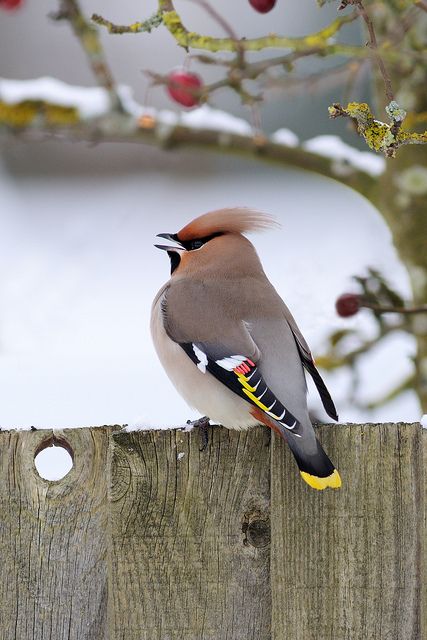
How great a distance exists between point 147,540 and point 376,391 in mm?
2703

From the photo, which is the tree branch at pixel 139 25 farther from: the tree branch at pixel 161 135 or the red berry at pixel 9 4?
the tree branch at pixel 161 135

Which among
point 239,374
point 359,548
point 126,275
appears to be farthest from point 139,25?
point 126,275

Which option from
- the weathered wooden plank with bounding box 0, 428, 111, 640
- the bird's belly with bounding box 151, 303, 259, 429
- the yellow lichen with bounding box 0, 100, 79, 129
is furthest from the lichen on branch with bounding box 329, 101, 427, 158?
the yellow lichen with bounding box 0, 100, 79, 129

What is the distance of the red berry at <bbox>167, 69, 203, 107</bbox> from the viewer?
343 cm

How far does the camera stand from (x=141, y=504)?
2301 millimetres

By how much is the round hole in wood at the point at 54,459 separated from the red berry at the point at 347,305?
121 cm

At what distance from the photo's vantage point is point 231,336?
9.23 feet

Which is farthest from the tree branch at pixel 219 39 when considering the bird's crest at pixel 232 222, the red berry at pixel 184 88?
the bird's crest at pixel 232 222

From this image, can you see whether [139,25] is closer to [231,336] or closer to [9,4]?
[9,4]

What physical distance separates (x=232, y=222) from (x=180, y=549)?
1.15 m

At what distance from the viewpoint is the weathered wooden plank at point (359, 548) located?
2.28 m

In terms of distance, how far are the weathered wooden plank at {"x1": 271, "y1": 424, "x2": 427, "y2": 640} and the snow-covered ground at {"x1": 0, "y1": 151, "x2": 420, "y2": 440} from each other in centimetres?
38

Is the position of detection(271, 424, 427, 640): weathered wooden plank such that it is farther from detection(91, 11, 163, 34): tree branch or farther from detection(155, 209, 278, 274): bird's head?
detection(91, 11, 163, 34): tree branch

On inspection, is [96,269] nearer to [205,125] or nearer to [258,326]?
[205,125]
